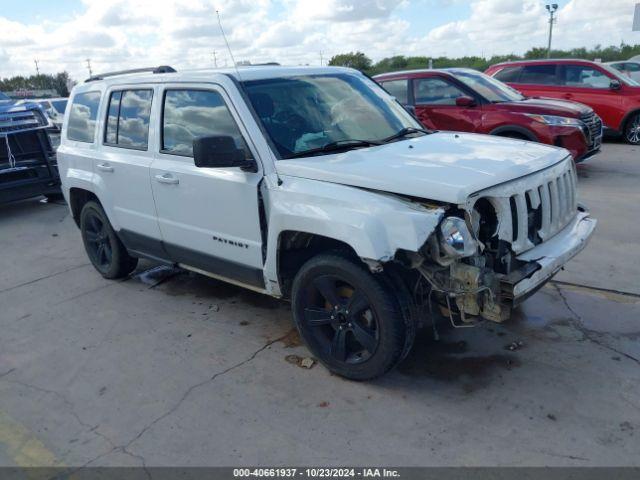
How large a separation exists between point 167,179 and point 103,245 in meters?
1.78

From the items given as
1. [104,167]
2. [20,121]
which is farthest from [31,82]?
[104,167]

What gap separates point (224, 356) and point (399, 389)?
1315 millimetres

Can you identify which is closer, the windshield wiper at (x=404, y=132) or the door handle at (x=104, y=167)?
the windshield wiper at (x=404, y=132)

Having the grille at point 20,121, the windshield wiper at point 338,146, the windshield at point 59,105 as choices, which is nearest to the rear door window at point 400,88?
the grille at point 20,121

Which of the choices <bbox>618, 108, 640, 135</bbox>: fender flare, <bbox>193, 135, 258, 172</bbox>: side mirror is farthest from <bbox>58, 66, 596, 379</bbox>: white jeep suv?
<bbox>618, 108, 640, 135</bbox>: fender flare

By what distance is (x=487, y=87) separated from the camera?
955 cm

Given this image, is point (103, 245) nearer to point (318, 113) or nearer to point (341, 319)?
point (318, 113)

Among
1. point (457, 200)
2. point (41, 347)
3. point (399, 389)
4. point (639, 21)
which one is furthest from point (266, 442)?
point (639, 21)

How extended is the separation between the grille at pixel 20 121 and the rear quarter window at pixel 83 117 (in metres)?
3.95

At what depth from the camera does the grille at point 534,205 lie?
3303mm

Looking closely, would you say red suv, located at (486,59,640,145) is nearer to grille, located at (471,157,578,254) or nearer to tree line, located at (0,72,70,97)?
grille, located at (471,157,578,254)

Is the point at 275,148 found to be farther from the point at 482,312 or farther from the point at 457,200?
the point at 482,312

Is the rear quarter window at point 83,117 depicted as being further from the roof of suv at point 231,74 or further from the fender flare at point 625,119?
the fender flare at point 625,119

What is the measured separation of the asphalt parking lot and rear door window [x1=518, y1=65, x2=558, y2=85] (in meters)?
7.94
